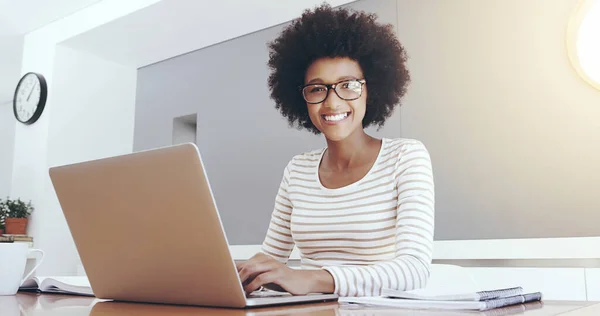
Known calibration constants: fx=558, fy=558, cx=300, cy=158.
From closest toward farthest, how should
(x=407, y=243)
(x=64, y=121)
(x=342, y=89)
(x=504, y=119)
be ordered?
1. (x=407, y=243)
2. (x=342, y=89)
3. (x=504, y=119)
4. (x=64, y=121)

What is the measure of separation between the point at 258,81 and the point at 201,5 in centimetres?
54

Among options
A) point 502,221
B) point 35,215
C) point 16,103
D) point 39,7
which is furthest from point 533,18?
point 16,103

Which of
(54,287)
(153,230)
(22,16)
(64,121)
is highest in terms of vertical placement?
(22,16)

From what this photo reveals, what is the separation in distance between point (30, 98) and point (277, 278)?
3.57 metres

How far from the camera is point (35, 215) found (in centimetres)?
366

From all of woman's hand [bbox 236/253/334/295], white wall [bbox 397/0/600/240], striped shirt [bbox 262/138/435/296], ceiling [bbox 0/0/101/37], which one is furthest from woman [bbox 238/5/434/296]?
ceiling [bbox 0/0/101/37]

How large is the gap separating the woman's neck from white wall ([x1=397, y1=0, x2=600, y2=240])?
3.69ft

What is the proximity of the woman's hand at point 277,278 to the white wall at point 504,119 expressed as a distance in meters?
1.67

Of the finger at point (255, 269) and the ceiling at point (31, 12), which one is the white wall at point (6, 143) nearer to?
the ceiling at point (31, 12)

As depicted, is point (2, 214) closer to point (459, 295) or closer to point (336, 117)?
point (336, 117)

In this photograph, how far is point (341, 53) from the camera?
1441 mm

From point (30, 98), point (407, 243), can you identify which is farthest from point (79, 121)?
point (407, 243)

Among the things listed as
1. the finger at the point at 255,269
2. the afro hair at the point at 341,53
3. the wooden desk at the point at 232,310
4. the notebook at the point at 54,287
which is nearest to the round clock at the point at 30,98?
the afro hair at the point at 341,53

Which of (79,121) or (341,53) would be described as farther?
(79,121)
